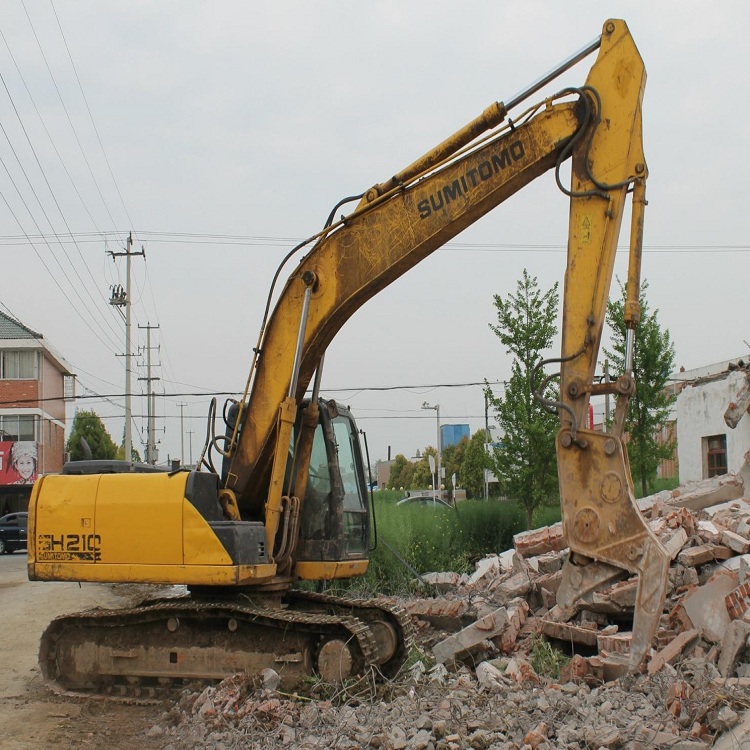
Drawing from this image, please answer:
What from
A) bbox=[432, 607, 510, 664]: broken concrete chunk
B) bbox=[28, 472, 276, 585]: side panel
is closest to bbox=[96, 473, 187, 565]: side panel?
bbox=[28, 472, 276, 585]: side panel

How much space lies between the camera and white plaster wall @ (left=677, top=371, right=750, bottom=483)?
20.3 m

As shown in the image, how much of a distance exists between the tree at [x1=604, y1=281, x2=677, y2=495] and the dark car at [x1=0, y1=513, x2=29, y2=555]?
19.1 metres

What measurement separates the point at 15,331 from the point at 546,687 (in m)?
44.6

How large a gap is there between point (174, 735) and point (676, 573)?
4871 millimetres

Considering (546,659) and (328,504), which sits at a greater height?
(328,504)

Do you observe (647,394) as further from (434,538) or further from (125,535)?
(125,535)

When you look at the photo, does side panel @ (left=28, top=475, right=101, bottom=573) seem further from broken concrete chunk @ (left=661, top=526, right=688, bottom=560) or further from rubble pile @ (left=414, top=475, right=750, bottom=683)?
broken concrete chunk @ (left=661, top=526, right=688, bottom=560)

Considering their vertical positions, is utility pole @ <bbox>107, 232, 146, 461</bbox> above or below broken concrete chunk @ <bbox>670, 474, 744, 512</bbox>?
above

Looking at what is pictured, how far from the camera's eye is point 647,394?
725 inches

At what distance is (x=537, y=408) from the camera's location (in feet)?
53.8

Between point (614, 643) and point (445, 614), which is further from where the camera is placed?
point (445, 614)

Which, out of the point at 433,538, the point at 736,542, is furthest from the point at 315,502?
the point at 433,538

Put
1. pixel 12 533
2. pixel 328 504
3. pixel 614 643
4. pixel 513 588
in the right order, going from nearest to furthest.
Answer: pixel 614 643 < pixel 328 504 < pixel 513 588 < pixel 12 533

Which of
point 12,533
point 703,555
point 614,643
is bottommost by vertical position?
point 12,533
